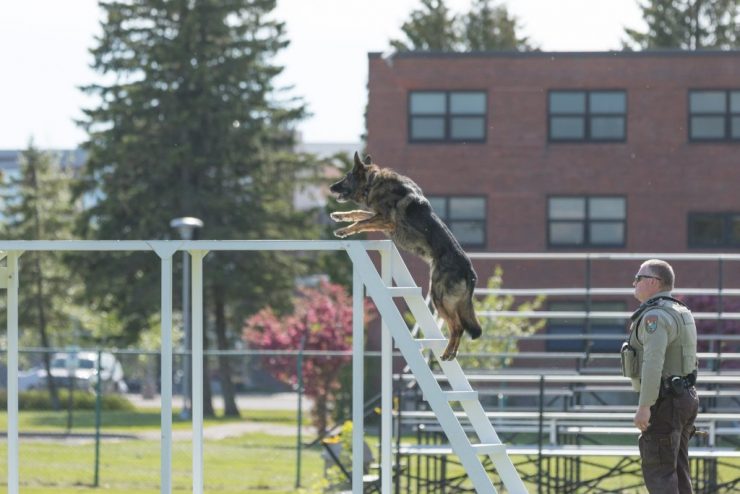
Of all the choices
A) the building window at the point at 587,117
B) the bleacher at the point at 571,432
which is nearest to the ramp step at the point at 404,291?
the bleacher at the point at 571,432

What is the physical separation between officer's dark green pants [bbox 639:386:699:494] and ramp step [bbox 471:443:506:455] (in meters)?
0.89

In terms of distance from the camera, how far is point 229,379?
4112cm

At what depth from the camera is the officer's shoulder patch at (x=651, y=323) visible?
354 inches

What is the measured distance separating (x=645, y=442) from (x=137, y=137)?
3650 cm

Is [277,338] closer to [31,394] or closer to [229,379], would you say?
[229,379]

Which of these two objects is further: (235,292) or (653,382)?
(235,292)

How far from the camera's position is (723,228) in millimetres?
37094

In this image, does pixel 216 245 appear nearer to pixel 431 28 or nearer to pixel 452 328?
pixel 452 328

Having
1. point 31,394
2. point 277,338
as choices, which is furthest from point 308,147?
point 277,338

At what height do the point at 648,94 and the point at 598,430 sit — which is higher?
the point at 648,94

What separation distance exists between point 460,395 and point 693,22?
4433 cm

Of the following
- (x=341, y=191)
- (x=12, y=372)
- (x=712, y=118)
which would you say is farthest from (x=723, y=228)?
(x=12, y=372)

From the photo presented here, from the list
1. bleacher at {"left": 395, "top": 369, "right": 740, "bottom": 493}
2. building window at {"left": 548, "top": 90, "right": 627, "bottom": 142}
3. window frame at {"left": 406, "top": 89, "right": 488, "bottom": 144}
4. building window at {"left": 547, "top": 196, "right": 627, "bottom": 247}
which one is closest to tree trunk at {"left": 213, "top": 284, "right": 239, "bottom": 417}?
window frame at {"left": 406, "top": 89, "right": 488, "bottom": 144}

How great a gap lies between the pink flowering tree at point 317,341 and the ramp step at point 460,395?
17.7m
